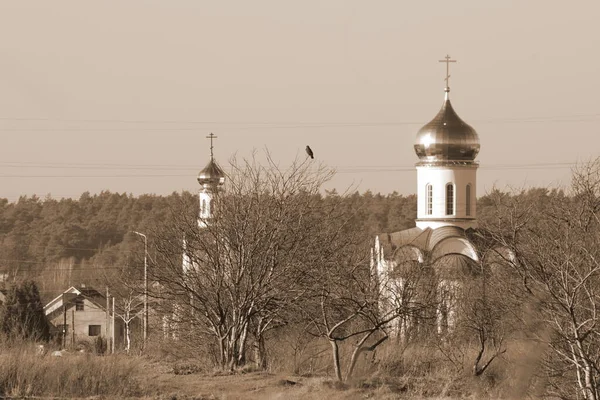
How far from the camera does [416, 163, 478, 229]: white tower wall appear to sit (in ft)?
171

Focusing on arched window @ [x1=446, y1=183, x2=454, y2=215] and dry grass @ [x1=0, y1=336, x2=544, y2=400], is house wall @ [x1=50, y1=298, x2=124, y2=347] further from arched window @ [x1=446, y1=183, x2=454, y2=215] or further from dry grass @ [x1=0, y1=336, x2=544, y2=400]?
dry grass @ [x1=0, y1=336, x2=544, y2=400]

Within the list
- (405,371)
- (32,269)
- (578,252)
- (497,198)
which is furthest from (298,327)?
(32,269)

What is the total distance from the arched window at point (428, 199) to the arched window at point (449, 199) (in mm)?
726

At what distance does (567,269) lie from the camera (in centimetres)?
1709

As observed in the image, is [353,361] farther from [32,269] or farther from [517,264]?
[32,269]

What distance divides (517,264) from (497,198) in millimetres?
5308

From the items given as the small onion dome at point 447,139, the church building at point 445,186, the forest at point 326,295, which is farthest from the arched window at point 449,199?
the forest at point 326,295

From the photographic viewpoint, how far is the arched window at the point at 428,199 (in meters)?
52.5

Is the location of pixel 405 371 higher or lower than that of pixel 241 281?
lower

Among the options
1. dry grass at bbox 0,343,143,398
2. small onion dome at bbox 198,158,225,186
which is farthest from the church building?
dry grass at bbox 0,343,143,398

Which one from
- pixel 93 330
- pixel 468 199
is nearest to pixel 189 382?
pixel 468 199

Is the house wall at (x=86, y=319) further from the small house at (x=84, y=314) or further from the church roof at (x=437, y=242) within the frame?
the church roof at (x=437, y=242)

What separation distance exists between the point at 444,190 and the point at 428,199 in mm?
909

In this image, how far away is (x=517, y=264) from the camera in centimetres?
2277
